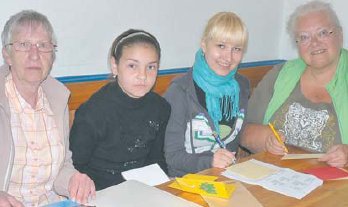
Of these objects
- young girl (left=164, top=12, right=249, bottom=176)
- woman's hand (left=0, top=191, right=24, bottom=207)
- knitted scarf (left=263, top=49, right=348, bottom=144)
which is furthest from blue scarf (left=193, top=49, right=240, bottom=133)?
woman's hand (left=0, top=191, right=24, bottom=207)

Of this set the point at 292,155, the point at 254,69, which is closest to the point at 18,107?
the point at 292,155

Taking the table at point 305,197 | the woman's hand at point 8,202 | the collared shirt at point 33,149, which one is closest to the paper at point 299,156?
the table at point 305,197

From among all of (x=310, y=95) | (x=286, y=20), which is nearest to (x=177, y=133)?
(x=310, y=95)

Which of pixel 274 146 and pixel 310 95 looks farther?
pixel 310 95

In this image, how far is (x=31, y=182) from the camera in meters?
1.72

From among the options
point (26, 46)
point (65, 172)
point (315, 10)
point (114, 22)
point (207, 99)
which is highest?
point (315, 10)

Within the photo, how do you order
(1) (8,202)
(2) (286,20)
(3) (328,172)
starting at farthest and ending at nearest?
(2) (286,20)
(3) (328,172)
(1) (8,202)

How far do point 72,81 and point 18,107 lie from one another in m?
0.47

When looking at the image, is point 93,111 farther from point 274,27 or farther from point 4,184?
point 274,27

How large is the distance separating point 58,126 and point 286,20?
2.01 m

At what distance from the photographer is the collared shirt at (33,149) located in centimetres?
167

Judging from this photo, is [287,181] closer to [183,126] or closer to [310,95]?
[183,126]

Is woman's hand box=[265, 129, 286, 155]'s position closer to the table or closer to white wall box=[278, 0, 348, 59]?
the table

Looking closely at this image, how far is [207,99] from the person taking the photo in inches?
79.7
